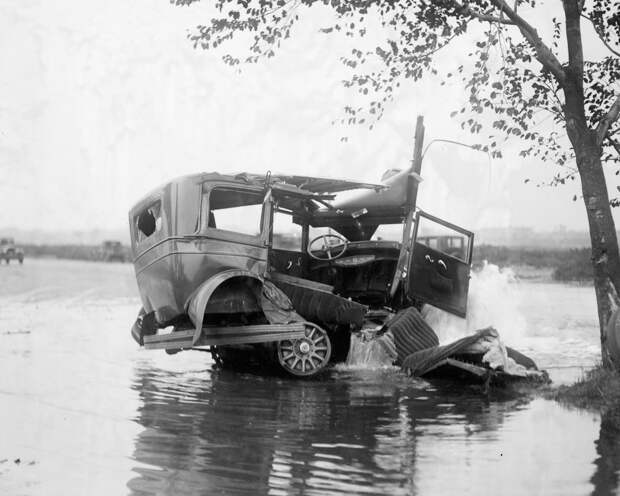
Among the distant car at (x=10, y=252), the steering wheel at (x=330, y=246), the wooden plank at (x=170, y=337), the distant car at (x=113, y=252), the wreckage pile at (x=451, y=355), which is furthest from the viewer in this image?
the distant car at (x=113, y=252)

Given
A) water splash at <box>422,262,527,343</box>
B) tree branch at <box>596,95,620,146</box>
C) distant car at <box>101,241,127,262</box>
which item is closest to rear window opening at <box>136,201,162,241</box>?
water splash at <box>422,262,527,343</box>

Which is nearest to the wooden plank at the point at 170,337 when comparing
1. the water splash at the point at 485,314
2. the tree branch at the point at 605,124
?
the water splash at the point at 485,314

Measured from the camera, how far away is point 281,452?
5996mm

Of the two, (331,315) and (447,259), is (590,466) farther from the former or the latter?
(447,259)

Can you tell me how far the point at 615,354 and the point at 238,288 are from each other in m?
4.41

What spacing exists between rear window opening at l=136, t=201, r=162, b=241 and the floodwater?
1820mm

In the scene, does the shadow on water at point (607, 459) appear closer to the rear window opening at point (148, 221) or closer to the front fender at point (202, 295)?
the front fender at point (202, 295)

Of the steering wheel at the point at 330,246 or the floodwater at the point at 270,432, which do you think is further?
the steering wheel at the point at 330,246

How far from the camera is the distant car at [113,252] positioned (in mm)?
58531

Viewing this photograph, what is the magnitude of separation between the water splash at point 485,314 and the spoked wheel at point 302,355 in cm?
362

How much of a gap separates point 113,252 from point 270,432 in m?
54.0

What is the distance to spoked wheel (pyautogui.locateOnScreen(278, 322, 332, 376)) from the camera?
1016 cm

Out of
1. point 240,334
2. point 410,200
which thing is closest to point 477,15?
point 410,200

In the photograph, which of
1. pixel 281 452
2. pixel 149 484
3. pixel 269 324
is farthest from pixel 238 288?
pixel 149 484
